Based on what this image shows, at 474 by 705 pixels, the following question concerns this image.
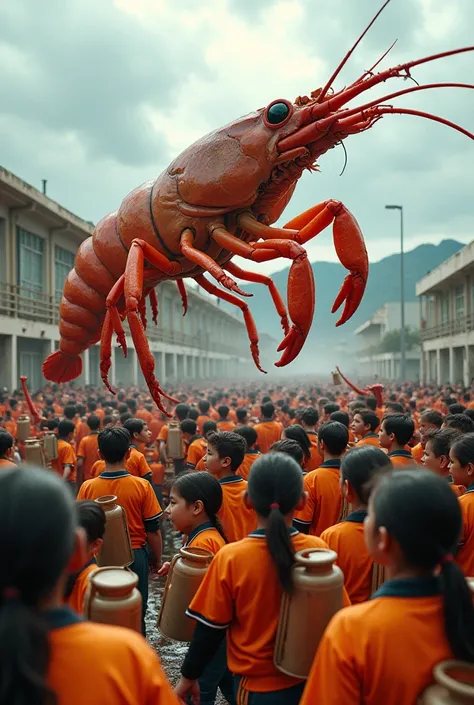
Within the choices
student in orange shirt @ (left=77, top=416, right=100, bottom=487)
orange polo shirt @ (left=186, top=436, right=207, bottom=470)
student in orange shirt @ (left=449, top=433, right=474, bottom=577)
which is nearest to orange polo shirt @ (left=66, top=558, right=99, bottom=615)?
student in orange shirt @ (left=449, top=433, right=474, bottom=577)

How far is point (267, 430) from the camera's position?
8.43m

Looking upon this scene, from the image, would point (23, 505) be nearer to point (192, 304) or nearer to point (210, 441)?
point (210, 441)

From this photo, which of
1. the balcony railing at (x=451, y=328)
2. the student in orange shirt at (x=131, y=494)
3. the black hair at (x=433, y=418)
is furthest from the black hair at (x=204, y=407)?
the balcony railing at (x=451, y=328)

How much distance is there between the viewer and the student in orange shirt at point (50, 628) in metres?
1.24

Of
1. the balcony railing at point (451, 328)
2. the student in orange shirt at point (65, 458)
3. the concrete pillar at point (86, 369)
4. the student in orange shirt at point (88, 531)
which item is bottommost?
the student in orange shirt at point (65, 458)

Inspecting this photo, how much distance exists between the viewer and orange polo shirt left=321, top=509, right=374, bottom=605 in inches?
115

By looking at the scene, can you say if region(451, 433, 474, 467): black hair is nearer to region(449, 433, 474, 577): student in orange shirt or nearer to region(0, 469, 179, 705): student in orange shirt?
region(449, 433, 474, 577): student in orange shirt

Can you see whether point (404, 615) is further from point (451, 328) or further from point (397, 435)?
point (451, 328)

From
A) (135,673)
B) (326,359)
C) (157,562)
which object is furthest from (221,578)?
Answer: (326,359)

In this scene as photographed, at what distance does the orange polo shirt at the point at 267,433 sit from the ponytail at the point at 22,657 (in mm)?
7034

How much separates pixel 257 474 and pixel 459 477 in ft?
6.90

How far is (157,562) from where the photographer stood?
4.68m

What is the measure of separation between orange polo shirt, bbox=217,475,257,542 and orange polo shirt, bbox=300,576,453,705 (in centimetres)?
261

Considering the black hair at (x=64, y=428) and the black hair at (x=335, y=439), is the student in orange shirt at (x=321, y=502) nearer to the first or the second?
the black hair at (x=335, y=439)
